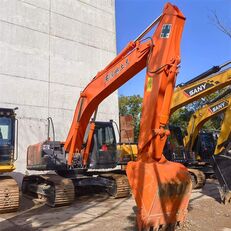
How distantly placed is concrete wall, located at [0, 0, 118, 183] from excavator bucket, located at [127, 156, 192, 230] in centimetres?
1075

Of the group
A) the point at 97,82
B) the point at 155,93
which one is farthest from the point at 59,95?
the point at 155,93

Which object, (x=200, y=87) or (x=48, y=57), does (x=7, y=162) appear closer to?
(x=200, y=87)

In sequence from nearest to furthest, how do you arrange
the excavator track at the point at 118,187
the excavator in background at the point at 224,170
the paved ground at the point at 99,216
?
the paved ground at the point at 99,216
the excavator in background at the point at 224,170
the excavator track at the point at 118,187

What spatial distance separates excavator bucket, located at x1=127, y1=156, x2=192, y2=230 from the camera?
227 inches

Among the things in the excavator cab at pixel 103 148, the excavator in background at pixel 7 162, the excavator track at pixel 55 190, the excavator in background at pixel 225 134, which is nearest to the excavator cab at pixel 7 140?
the excavator in background at pixel 7 162

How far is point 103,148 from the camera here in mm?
12117

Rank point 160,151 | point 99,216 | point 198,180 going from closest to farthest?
point 160,151, point 99,216, point 198,180

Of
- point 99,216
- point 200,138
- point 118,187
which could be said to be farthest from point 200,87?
point 200,138

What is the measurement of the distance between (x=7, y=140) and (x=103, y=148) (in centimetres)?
339

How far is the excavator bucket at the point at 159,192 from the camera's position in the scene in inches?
227

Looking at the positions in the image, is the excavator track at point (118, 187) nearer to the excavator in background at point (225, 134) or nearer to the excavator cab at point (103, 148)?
the excavator cab at point (103, 148)

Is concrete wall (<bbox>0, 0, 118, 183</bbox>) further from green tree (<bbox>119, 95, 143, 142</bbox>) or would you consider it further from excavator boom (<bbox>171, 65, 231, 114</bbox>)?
green tree (<bbox>119, 95, 143, 142</bbox>)

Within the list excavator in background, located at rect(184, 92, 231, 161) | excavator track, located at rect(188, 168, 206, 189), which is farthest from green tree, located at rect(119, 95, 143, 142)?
excavator track, located at rect(188, 168, 206, 189)

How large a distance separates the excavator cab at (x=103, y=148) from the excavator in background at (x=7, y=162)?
9.34 feet
